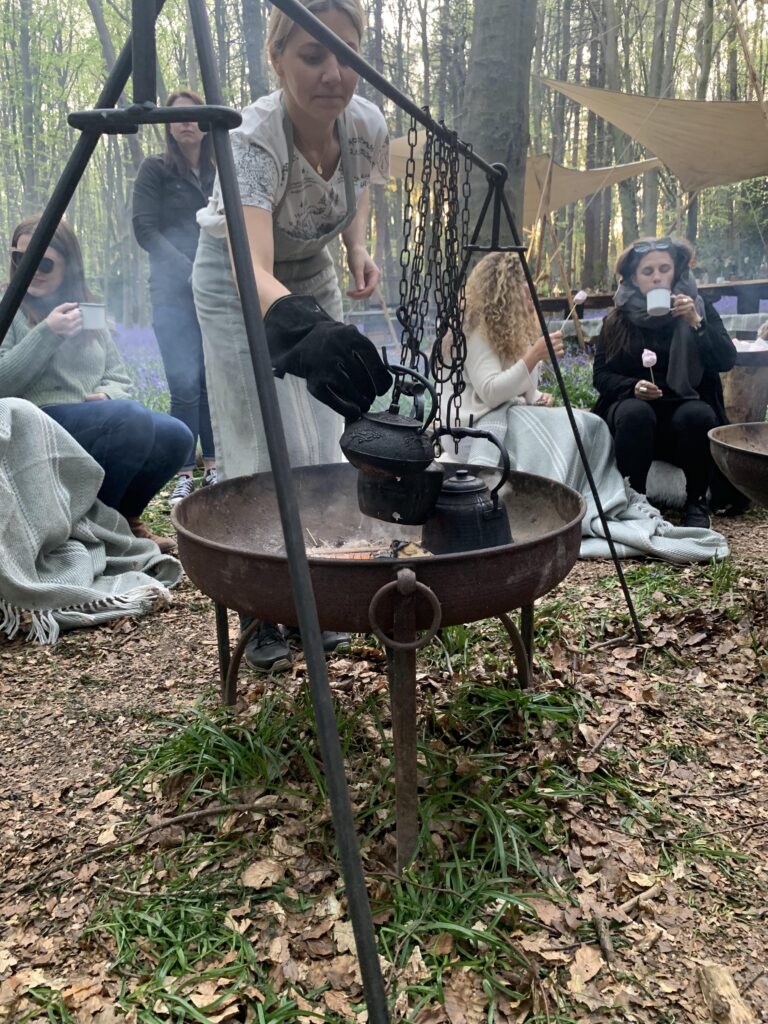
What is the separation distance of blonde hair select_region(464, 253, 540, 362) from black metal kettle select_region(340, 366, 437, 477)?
2299mm

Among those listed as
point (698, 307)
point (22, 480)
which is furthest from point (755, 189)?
point (22, 480)

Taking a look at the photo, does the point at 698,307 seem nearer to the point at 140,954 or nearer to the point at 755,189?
the point at 140,954

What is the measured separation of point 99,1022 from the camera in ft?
4.69

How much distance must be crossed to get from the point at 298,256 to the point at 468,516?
1113 mm

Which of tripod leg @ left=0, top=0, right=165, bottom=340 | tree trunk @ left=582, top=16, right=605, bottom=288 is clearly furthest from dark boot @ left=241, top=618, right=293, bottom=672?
tree trunk @ left=582, top=16, right=605, bottom=288

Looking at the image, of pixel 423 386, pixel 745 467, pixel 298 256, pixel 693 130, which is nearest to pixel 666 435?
pixel 745 467

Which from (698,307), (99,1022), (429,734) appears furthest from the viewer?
(698,307)

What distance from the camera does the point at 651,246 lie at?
4109 millimetres

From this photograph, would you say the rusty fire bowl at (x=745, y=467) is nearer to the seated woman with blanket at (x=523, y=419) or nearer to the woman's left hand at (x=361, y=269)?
the seated woman with blanket at (x=523, y=419)

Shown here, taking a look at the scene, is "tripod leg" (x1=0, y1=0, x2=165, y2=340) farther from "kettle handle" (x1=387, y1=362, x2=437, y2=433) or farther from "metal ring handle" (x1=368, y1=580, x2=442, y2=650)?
"metal ring handle" (x1=368, y1=580, x2=442, y2=650)

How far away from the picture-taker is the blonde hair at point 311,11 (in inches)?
77.9

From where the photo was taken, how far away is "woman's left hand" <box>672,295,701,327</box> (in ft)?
13.2

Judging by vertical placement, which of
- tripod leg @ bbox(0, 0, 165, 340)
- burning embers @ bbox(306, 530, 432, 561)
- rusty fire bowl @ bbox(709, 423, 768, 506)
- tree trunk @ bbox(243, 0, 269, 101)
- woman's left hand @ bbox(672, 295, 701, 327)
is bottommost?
burning embers @ bbox(306, 530, 432, 561)

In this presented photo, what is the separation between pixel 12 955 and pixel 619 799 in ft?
4.82
